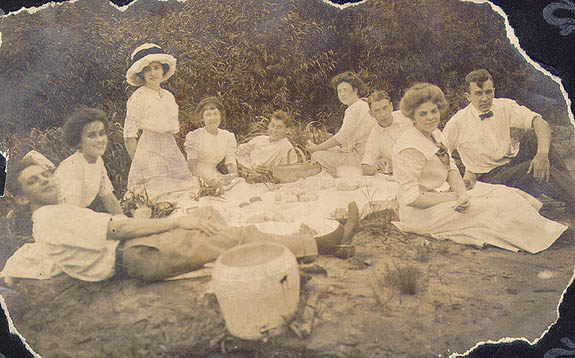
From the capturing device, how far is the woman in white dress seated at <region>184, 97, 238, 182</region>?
3.47m

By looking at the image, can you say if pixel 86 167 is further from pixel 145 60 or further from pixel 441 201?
pixel 441 201

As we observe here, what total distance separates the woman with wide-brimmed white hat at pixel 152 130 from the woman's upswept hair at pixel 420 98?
163cm

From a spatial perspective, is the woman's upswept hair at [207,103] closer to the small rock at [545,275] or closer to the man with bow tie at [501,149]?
the man with bow tie at [501,149]

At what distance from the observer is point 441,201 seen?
11.0 ft

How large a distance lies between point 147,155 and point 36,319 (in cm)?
140

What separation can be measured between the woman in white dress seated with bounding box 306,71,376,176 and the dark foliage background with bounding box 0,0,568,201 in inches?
2.7

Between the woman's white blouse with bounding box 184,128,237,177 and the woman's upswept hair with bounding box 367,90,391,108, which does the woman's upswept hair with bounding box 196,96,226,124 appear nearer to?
the woman's white blouse with bounding box 184,128,237,177

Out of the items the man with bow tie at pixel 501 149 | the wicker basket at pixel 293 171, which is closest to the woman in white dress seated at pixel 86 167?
the wicker basket at pixel 293 171

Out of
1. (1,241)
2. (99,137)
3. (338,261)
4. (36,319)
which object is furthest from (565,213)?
(1,241)

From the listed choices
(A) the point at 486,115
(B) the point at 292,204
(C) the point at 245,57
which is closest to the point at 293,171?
(B) the point at 292,204

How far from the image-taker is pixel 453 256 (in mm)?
3350

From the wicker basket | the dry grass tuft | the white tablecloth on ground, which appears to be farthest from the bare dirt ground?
the wicker basket

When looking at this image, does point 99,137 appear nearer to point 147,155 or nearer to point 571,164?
point 147,155

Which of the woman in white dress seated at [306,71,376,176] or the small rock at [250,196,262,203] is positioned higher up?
the woman in white dress seated at [306,71,376,176]
